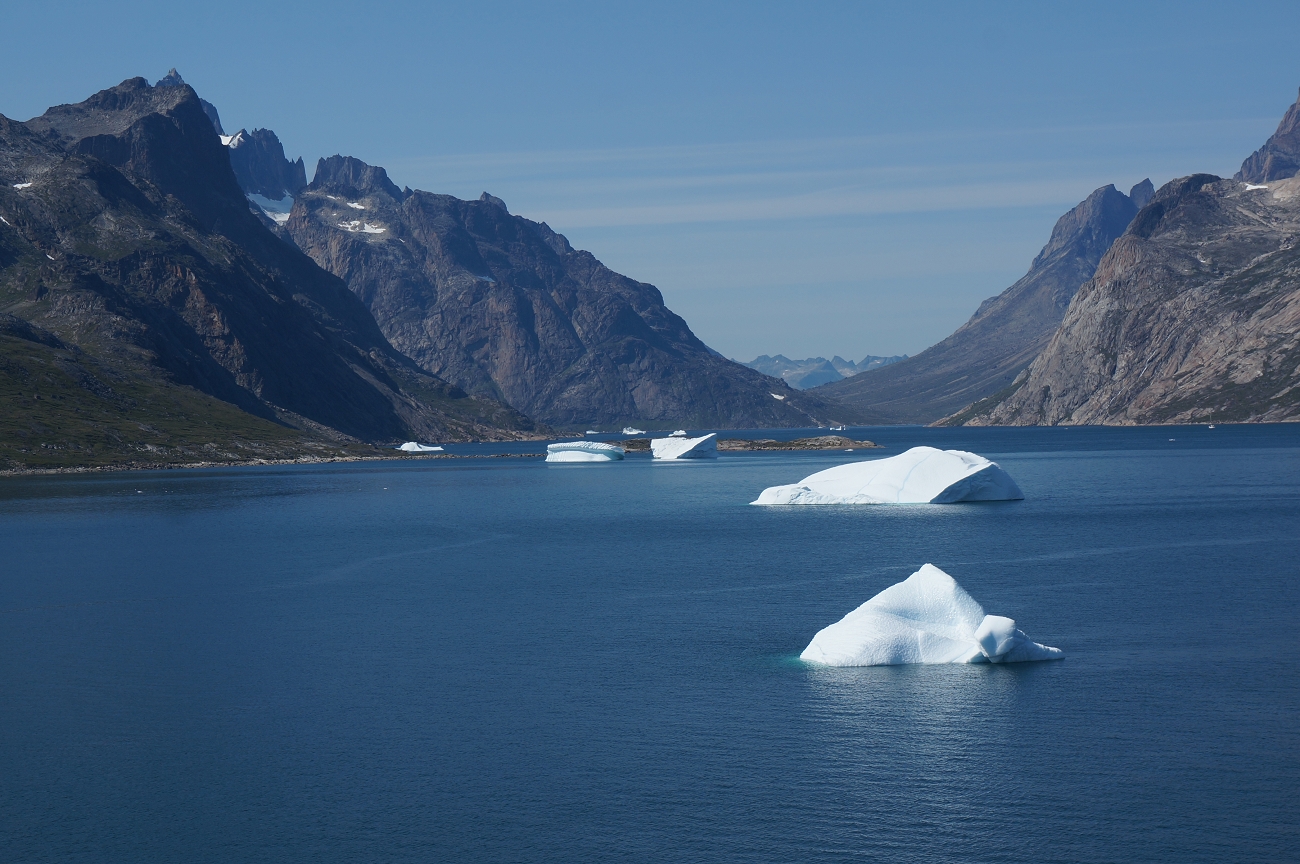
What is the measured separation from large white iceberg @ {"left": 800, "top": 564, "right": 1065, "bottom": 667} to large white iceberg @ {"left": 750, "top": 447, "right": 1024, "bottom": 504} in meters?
76.9

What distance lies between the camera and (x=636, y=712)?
45.2 metres

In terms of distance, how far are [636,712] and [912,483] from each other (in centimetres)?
9014

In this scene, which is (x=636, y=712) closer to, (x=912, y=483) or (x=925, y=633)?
(x=925, y=633)

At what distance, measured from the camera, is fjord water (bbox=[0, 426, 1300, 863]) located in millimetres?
33562

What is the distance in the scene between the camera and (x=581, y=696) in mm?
47906

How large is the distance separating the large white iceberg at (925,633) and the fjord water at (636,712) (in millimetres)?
868

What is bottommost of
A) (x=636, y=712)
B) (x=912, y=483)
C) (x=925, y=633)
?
(x=636, y=712)

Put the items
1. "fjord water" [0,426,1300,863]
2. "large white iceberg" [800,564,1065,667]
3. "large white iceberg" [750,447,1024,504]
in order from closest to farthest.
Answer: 1. "fjord water" [0,426,1300,863]
2. "large white iceberg" [800,564,1065,667]
3. "large white iceberg" [750,447,1024,504]

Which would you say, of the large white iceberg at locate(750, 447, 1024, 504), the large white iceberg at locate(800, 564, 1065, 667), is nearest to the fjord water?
the large white iceberg at locate(800, 564, 1065, 667)

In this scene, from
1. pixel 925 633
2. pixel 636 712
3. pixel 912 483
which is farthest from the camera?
pixel 912 483

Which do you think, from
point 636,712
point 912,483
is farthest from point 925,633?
point 912,483

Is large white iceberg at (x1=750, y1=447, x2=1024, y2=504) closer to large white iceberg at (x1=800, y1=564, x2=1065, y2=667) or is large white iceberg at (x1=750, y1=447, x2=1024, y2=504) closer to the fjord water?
the fjord water

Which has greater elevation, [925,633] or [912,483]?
[912,483]

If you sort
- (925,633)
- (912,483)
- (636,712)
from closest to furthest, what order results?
(636,712)
(925,633)
(912,483)
